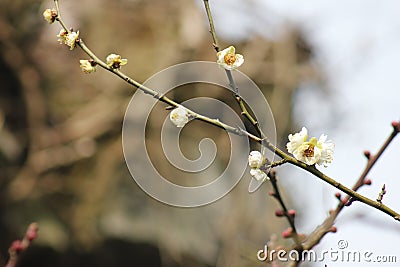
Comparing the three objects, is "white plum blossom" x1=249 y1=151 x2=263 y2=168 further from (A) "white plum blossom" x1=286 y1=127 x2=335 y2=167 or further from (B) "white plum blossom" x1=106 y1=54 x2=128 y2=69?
(B) "white plum blossom" x1=106 y1=54 x2=128 y2=69

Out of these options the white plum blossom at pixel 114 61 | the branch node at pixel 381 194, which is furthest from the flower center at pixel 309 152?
the white plum blossom at pixel 114 61

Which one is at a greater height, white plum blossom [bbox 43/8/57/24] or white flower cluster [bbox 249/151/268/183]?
white plum blossom [bbox 43/8/57/24]

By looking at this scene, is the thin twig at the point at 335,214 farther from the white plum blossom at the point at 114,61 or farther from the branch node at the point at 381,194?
the white plum blossom at the point at 114,61

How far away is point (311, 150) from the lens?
0.63m

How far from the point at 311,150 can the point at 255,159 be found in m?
0.06

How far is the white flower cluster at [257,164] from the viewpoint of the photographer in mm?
617

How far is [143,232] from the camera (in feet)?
7.13

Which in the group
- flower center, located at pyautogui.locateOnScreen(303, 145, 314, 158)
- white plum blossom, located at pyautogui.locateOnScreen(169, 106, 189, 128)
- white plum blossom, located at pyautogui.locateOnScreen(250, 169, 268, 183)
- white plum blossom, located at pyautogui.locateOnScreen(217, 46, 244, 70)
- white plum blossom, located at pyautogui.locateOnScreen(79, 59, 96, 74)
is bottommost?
white plum blossom, located at pyautogui.locateOnScreen(250, 169, 268, 183)

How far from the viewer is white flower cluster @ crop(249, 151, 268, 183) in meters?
0.62

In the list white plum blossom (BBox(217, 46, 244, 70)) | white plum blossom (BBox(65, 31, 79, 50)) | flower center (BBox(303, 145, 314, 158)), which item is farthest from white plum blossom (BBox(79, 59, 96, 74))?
flower center (BBox(303, 145, 314, 158))

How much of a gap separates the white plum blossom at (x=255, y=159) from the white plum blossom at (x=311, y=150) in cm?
4

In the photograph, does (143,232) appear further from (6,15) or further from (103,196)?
(6,15)

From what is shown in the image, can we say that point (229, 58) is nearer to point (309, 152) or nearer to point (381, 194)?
point (309, 152)

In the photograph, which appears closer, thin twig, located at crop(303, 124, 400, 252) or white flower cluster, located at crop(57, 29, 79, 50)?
white flower cluster, located at crop(57, 29, 79, 50)
